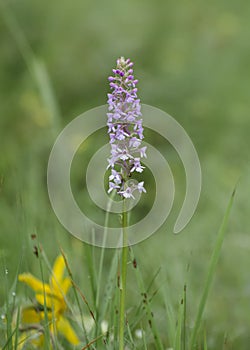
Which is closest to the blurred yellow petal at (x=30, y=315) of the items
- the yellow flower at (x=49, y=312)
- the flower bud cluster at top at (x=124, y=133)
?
the yellow flower at (x=49, y=312)

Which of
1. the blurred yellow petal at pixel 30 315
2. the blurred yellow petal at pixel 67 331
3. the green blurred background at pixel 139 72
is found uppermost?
the green blurred background at pixel 139 72

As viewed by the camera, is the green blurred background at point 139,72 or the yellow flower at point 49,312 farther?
the green blurred background at point 139,72

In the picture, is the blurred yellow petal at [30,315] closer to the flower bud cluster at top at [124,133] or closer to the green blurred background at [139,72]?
the flower bud cluster at top at [124,133]

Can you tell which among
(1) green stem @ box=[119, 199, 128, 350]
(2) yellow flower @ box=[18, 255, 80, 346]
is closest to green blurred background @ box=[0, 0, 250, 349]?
(2) yellow flower @ box=[18, 255, 80, 346]

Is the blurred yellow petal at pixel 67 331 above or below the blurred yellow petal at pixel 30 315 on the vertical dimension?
below

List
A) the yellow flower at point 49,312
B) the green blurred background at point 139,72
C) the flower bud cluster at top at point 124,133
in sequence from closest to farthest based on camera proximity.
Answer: the flower bud cluster at top at point 124,133, the yellow flower at point 49,312, the green blurred background at point 139,72

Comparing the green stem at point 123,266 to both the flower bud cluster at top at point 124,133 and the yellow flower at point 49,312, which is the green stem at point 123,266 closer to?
the flower bud cluster at top at point 124,133

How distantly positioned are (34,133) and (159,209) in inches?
49.6

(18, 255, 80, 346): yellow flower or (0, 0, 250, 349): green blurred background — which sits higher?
(0, 0, 250, 349): green blurred background

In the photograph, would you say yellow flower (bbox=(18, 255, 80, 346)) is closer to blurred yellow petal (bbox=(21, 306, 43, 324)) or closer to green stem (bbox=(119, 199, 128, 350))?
blurred yellow petal (bbox=(21, 306, 43, 324))

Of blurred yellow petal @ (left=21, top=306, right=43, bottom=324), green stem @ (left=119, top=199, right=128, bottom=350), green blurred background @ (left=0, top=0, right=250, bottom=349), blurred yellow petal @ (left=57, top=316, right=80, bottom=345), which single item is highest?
green blurred background @ (left=0, top=0, right=250, bottom=349)

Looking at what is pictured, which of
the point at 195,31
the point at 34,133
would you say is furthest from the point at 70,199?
the point at 195,31

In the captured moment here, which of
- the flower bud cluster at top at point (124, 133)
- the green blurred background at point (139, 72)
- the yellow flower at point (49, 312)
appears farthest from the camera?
the green blurred background at point (139, 72)

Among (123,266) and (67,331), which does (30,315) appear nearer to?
(67,331)
